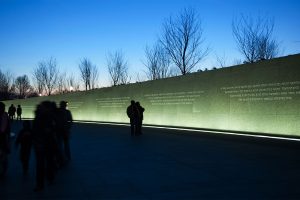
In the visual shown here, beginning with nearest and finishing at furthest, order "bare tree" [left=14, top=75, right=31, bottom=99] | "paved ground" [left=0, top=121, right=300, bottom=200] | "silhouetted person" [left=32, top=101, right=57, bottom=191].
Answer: "paved ground" [left=0, top=121, right=300, bottom=200], "silhouetted person" [left=32, top=101, right=57, bottom=191], "bare tree" [left=14, top=75, right=31, bottom=99]

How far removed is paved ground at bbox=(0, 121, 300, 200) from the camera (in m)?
7.11

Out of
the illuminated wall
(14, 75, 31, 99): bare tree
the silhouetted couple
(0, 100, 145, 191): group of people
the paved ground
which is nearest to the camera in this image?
the paved ground

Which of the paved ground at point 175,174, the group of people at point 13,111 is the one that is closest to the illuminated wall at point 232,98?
the paved ground at point 175,174

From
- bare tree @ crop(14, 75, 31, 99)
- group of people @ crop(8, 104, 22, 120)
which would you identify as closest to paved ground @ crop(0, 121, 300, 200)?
group of people @ crop(8, 104, 22, 120)

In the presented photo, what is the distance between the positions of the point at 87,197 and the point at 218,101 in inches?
533

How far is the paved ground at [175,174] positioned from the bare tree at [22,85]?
93462 mm

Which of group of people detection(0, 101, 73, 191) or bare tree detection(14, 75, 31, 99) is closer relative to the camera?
group of people detection(0, 101, 73, 191)

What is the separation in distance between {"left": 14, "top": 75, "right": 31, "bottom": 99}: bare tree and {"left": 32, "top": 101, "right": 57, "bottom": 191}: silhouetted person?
97622 millimetres

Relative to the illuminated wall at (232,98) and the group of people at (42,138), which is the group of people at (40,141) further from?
the illuminated wall at (232,98)

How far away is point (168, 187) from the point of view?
24.9 feet

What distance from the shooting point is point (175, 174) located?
8898 millimetres

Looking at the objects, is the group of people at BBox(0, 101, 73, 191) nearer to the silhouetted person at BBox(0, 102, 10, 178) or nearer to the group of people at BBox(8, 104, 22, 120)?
the silhouetted person at BBox(0, 102, 10, 178)

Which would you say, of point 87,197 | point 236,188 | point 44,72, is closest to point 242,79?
point 236,188

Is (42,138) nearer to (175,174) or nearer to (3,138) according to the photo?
(3,138)
